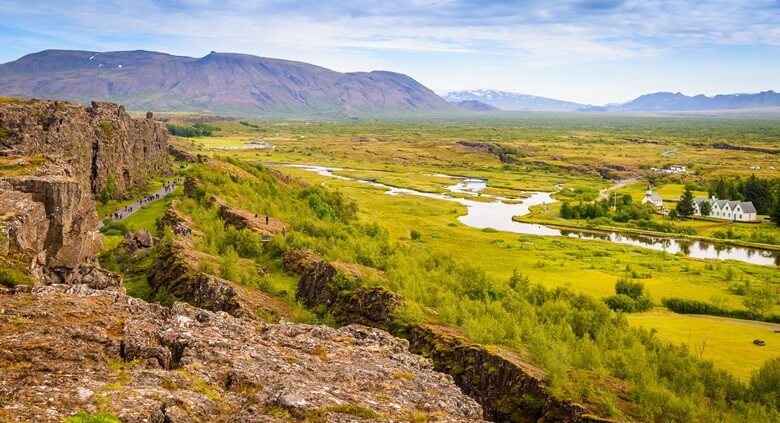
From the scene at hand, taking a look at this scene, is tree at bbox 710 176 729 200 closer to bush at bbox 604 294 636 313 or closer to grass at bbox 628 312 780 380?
grass at bbox 628 312 780 380

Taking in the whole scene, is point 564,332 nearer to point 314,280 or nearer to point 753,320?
point 314,280

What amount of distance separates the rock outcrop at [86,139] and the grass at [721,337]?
60308 millimetres

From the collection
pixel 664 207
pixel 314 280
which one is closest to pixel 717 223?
pixel 664 207

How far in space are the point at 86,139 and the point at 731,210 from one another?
138682 mm

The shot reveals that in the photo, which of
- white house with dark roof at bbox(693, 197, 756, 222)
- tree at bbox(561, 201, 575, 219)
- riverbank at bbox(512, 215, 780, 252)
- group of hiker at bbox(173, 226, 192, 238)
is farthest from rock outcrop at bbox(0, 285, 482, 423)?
white house with dark roof at bbox(693, 197, 756, 222)

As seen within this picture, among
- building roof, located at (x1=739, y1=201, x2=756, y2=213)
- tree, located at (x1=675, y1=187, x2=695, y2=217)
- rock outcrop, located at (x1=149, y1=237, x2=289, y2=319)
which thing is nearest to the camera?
rock outcrop, located at (x1=149, y1=237, x2=289, y2=319)

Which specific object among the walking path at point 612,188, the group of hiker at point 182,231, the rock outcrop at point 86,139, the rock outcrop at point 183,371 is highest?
the rock outcrop at point 86,139

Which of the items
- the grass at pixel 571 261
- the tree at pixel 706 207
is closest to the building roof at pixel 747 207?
the tree at pixel 706 207

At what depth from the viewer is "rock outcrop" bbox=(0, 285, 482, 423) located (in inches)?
594

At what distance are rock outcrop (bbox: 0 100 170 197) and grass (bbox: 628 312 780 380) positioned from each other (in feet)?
198

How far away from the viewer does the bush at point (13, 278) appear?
23328 millimetres

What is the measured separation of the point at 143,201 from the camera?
92688 millimetres

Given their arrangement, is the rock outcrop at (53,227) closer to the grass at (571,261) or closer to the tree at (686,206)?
the grass at (571,261)

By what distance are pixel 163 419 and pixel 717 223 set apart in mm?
141339
